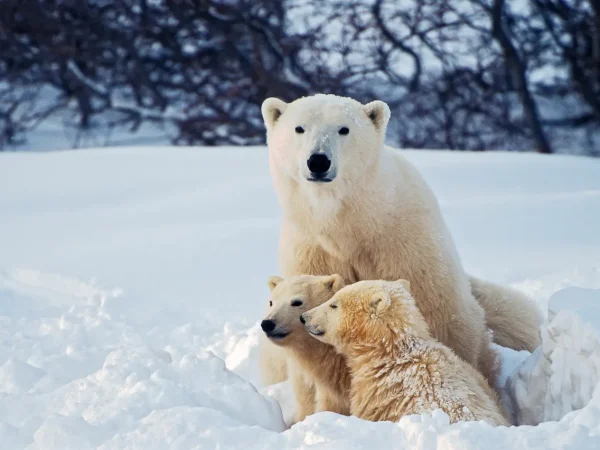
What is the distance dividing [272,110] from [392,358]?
1.26 meters

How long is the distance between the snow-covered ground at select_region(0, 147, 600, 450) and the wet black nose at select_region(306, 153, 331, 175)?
81 cm

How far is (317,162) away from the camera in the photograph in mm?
3387

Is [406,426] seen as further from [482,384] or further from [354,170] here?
[354,170]

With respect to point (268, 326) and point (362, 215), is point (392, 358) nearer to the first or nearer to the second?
point (268, 326)

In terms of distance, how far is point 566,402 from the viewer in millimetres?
3146

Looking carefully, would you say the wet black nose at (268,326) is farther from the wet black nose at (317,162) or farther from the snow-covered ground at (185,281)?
the wet black nose at (317,162)

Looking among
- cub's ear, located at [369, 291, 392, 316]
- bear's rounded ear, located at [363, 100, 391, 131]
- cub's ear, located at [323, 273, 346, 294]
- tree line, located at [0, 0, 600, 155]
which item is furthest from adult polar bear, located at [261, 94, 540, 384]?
tree line, located at [0, 0, 600, 155]

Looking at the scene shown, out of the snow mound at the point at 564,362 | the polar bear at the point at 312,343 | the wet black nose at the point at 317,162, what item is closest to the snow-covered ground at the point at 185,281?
the snow mound at the point at 564,362

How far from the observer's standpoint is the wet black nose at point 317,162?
11.1ft

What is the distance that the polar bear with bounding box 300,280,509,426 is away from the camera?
3.00 metres

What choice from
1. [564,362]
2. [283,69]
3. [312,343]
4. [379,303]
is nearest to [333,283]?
[312,343]

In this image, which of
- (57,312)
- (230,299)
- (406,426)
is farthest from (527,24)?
(406,426)

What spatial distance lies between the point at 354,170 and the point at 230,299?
114 inches

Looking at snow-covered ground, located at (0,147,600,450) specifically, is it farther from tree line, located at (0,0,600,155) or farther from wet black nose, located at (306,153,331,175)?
tree line, located at (0,0,600,155)
